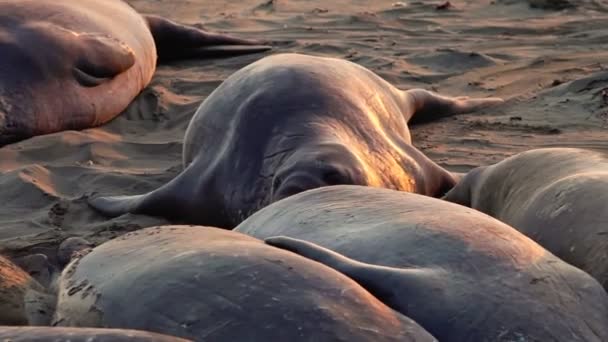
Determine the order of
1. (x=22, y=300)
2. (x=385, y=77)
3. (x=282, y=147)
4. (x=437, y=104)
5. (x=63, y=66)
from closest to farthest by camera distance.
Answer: (x=22, y=300), (x=282, y=147), (x=437, y=104), (x=63, y=66), (x=385, y=77)

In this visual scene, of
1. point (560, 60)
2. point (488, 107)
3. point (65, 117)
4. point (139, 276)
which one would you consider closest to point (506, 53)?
point (560, 60)

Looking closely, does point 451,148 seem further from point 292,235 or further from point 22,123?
point 292,235

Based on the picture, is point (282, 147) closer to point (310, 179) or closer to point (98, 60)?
point (310, 179)

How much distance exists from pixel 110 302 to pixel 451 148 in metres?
3.49

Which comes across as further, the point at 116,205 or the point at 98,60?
the point at 98,60

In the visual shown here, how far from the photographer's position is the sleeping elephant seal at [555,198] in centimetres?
352

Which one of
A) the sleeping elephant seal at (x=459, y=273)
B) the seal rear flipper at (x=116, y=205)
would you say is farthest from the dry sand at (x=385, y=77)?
the sleeping elephant seal at (x=459, y=273)

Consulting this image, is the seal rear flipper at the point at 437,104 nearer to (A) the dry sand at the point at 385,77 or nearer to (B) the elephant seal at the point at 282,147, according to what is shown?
(A) the dry sand at the point at 385,77

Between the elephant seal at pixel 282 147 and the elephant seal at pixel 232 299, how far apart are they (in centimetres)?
152

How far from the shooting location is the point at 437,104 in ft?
21.7

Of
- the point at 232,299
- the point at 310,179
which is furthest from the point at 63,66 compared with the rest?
the point at 232,299

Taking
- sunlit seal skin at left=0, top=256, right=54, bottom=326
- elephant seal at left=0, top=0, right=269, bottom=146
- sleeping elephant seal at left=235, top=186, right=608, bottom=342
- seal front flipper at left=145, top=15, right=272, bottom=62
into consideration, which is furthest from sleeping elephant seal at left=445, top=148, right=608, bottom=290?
seal front flipper at left=145, top=15, right=272, bottom=62

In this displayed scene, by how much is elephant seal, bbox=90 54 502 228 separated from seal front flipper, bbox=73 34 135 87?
1.52 m

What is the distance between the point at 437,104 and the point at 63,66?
2.04 meters
